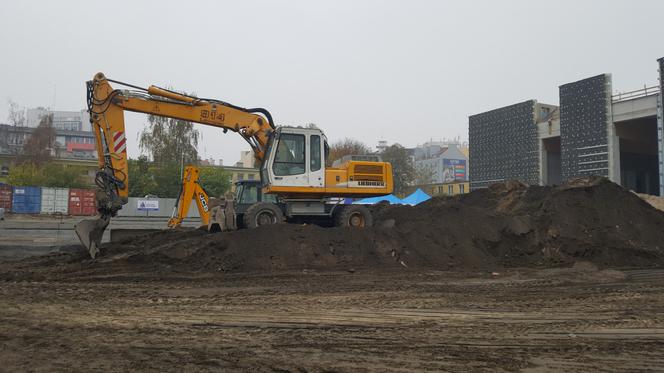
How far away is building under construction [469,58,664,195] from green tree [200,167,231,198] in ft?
78.7

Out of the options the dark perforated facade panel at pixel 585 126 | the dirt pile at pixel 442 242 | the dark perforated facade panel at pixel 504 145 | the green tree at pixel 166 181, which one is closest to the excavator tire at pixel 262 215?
the dirt pile at pixel 442 242

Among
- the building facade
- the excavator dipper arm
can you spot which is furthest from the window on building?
the building facade

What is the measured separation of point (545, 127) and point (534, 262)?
2402cm

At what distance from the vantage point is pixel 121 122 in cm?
1162

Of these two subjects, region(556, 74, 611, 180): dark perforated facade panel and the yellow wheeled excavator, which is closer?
the yellow wheeled excavator

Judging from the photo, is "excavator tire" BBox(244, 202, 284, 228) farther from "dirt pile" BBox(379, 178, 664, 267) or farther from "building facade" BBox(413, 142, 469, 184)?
"building facade" BBox(413, 142, 469, 184)

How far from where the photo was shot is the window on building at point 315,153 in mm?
12344

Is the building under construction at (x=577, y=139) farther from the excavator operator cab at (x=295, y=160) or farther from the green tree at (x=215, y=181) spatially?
the green tree at (x=215, y=181)

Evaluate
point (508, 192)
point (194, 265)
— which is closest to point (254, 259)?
point (194, 265)

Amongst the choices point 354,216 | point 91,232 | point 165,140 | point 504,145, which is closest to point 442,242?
point 354,216

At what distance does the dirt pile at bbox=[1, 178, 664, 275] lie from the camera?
10.6 meters

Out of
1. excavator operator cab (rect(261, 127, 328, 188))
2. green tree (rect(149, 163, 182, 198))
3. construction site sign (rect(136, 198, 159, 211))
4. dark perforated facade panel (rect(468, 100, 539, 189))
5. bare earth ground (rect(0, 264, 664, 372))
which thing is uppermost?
dark perforated facade panel (rect(468, 100, 539, 189))

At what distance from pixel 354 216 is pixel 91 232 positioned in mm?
6388

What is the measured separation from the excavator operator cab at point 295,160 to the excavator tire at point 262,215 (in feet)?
1.97
